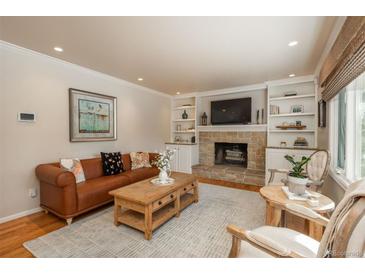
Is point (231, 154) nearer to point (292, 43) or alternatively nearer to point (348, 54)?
point (292, 43)

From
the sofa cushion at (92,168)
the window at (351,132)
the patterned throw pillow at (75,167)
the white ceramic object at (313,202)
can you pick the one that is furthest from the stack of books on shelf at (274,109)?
the patterned throw pillow at (75,167)

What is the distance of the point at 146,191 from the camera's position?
219 cm

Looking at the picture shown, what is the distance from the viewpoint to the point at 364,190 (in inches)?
28.8

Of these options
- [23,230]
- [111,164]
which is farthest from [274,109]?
[23,230]

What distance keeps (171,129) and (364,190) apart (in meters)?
5.14

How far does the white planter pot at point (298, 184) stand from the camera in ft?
5.37

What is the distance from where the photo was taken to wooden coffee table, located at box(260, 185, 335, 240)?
4.80 ft

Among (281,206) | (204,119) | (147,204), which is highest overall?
(204,119)

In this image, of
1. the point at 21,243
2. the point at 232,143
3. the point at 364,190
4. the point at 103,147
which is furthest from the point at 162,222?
the point at 232,143

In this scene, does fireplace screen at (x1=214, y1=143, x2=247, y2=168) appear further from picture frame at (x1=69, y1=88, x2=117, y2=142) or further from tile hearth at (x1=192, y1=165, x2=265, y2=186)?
picture frame at (x1=69, y1=88, x2=117, y2=142)

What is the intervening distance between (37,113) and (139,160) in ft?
6.28

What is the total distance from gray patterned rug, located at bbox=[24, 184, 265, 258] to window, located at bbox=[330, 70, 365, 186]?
118 centimetres

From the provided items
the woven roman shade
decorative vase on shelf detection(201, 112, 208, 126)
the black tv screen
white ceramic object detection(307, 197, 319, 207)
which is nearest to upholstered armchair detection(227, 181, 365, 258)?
white ceramic object detection(307, 197, 319, 207)
